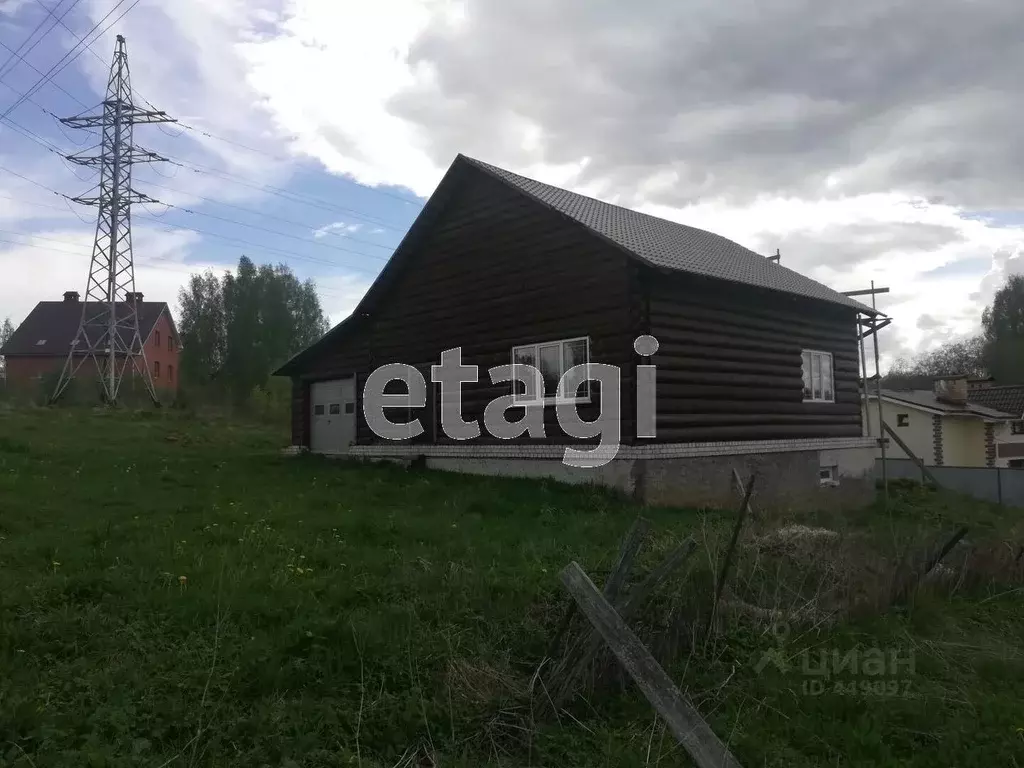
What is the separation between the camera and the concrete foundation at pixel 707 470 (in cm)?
1286

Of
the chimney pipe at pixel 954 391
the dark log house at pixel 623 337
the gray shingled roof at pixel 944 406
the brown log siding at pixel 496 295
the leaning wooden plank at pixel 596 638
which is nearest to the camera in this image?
the leaning wooden plank at pixel 596 638

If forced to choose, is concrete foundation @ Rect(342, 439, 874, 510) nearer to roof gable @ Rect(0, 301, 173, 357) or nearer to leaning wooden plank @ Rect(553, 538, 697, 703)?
leaning wooden plank @ Rect(553, 538, 697, 703)

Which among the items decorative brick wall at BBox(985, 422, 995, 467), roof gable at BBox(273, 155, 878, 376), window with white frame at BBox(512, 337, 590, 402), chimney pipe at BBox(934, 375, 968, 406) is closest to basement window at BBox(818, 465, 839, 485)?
roof gable at BBox(273, 155, 878, 376)

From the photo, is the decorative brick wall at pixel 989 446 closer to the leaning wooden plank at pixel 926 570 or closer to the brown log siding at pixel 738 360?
the brown log siding at pixel 738 360

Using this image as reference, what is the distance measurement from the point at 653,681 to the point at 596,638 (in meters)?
0.57

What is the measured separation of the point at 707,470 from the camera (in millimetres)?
13852

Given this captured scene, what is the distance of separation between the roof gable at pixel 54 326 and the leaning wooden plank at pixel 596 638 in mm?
50188

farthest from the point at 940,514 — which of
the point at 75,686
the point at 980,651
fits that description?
the point at 75,686

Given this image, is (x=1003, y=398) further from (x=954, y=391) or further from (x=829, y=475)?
(x=829, y=475)

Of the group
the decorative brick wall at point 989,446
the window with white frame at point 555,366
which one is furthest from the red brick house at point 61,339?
the decorative brick wall at point 989,446

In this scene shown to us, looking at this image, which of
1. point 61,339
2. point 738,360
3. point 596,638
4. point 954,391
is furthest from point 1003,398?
point 61,339

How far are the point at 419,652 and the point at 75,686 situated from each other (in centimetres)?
224

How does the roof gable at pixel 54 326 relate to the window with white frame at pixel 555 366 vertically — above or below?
above

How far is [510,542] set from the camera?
28.8 feet
